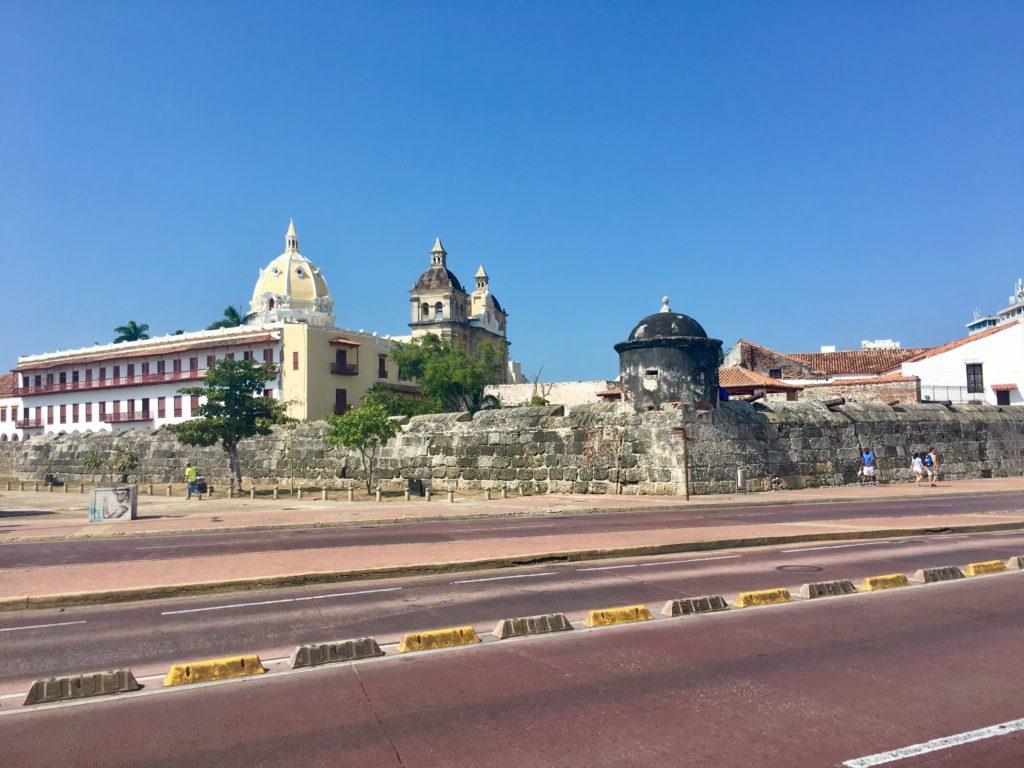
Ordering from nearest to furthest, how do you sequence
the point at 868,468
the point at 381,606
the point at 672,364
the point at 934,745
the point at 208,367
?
the point at 934,745
the point at 381,606
the point at 672,364
the point at 868,468
the point at 208,367

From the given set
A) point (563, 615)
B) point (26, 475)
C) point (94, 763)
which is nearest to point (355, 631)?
point (563, 615)

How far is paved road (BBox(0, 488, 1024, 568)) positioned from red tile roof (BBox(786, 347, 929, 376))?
1187 inches

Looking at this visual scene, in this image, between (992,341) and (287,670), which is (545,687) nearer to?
(287,670)

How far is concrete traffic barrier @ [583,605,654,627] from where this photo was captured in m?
7.92

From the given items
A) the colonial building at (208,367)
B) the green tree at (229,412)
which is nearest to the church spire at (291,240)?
the colonial building at (208,367)

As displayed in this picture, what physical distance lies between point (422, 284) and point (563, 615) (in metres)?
80.4

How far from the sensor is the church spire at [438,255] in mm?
88000

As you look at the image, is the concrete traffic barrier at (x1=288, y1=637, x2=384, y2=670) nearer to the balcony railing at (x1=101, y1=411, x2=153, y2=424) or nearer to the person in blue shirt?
the person in blue shirt

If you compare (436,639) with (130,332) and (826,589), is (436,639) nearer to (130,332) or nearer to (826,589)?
(826,589)

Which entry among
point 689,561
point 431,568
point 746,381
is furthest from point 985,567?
point 746,381

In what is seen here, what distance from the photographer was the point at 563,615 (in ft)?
25.8

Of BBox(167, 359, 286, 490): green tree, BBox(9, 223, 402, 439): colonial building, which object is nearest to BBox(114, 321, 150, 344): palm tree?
BBox(9, 223, 402, 439): colonial building

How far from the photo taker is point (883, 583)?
380 inches

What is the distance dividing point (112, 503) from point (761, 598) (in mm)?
17297
